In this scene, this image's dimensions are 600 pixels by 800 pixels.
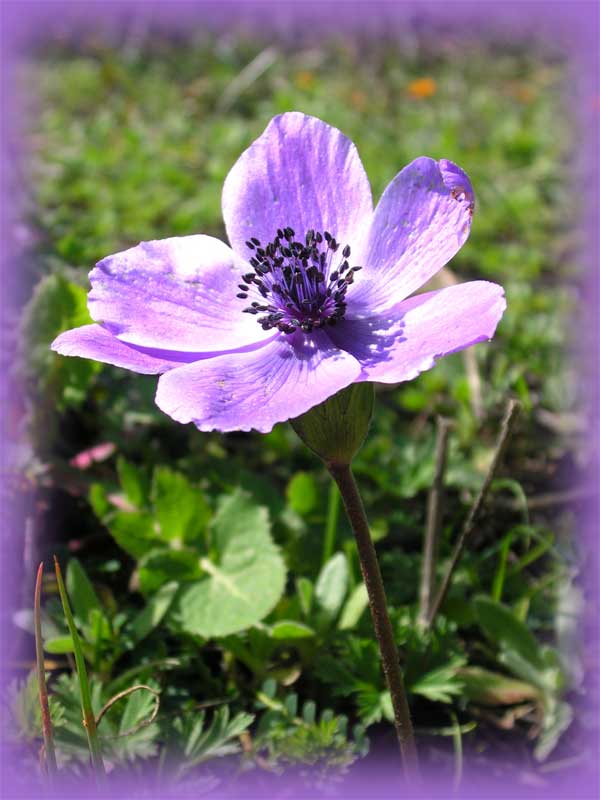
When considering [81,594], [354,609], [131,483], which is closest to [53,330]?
[131,483]

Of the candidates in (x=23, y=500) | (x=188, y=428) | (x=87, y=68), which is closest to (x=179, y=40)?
(x=87, y=68)

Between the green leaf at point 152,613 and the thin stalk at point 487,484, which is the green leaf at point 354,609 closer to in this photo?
the thin stalk at point 487,484

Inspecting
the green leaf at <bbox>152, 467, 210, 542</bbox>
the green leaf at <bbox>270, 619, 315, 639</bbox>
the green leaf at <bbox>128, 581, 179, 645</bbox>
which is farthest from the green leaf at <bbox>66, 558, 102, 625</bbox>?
the green leaf at <bbox>270, 619, 315, 639</bbox>

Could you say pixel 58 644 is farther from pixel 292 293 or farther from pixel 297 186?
pixel 297 186

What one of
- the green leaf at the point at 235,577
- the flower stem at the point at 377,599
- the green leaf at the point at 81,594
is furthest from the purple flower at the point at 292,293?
the green leaf at the point at 81,594

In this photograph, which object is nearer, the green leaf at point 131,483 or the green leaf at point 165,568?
the green leaf at point 165,568

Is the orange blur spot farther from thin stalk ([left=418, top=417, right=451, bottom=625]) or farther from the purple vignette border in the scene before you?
thin stalk ([left=418, top=417, right=451, bottom=625])

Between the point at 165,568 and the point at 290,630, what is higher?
the point at 165,568
